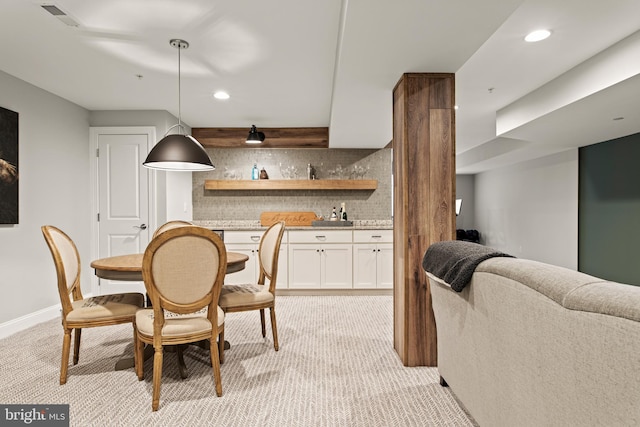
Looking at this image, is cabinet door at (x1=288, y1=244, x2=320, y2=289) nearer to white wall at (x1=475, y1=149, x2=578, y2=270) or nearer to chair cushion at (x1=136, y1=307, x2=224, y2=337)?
chair cushion at (x1=136, y1=307, x2=224, y2=337)

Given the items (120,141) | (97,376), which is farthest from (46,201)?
(97,376)

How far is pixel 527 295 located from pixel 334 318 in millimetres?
2899

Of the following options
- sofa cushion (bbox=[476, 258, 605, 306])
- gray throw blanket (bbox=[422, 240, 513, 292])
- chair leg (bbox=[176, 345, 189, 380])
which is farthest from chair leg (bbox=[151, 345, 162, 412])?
sofa cushion (bbox=[476, 258, 605, 306])


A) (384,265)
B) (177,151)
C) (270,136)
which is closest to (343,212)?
(384,265)

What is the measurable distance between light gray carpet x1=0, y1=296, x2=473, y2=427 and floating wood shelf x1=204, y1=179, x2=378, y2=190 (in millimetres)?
2511

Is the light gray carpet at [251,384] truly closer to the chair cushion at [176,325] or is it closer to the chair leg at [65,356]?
the chair leg at [65,356]

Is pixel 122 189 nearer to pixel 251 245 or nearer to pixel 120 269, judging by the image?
pixel 251 245

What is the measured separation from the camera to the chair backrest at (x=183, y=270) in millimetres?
2029

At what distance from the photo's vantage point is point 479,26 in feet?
6.72

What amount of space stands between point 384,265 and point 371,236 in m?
0.43

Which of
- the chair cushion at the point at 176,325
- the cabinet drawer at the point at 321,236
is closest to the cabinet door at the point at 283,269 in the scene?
the cabinet drawer at the point at 321,236

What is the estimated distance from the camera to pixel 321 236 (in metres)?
5.00

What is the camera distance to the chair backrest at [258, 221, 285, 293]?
9.76 feet

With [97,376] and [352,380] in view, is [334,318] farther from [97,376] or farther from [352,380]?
[97,376]
